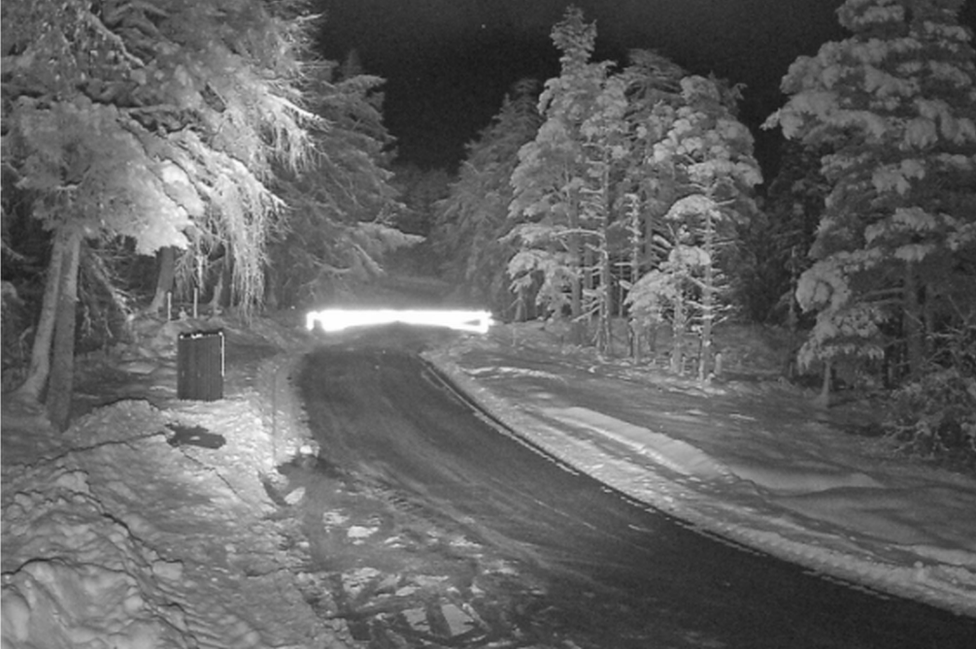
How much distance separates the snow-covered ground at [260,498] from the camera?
6.80 m

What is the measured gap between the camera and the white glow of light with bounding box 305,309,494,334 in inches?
1389

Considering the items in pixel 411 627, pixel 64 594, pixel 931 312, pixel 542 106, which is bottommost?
pixel 411 627

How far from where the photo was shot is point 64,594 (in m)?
6.25

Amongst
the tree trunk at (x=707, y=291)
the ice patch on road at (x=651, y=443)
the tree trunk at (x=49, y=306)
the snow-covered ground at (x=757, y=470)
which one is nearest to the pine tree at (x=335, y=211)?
the snow-covered ground at (x=757, y=470)

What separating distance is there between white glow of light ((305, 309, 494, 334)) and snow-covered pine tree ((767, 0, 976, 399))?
17485mm

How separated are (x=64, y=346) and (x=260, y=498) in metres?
4.53

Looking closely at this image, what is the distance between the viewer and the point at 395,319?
134 feet

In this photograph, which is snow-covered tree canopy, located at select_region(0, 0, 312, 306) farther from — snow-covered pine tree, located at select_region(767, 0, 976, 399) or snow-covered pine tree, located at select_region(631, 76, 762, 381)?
snow-covered pine tree, located at select_region(631, 76, 762, 381)

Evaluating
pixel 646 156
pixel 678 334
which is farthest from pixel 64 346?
pixel 646 156

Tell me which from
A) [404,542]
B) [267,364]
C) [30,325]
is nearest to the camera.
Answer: [404,542]

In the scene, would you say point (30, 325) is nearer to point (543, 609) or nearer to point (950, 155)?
point (543, 609)

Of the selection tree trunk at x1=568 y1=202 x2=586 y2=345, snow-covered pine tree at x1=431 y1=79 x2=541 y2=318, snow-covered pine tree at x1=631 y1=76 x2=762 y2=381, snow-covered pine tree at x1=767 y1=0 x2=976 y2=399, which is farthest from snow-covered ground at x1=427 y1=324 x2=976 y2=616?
snow-covered pine tree at x1=431 y1=79 x2=541 y2=318

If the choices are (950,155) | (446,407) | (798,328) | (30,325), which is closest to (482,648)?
(446,407)

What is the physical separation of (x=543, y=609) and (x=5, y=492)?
5863 millimetres
